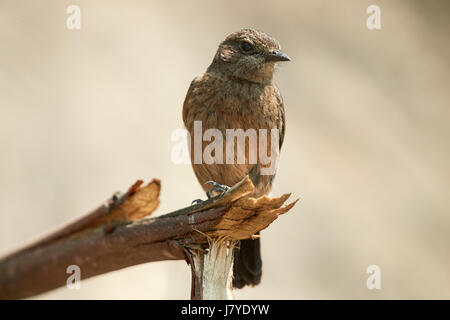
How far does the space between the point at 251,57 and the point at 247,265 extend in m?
1.57

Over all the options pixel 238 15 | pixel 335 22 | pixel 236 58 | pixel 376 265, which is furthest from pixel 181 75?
pixel 376 265

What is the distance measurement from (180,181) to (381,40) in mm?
3085

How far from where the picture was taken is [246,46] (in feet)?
13.1

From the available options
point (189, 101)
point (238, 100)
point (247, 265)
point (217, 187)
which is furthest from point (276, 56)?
point (247, 265)

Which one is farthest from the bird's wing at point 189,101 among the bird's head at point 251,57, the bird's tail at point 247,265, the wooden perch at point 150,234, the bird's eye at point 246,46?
the wooden perch at point 150,234

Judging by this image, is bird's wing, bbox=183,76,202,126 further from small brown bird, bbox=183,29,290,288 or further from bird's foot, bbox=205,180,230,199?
bird's foot, bbox=205,180,230,199

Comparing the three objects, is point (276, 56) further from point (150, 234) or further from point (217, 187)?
point (150, 234)

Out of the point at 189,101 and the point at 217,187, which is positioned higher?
the point at 189,101

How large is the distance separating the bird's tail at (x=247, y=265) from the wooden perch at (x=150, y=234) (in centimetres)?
161

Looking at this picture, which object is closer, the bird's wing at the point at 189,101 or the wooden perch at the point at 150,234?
the wooden perch at the point at 150,234

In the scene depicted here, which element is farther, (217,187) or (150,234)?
(217,187)

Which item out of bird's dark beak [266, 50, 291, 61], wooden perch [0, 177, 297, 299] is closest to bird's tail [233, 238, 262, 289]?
bird's dark beak [266, 50, 291, 61]

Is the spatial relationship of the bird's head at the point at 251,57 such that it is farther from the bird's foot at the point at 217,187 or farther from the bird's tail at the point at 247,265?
the bird's tail at the point at 247,265

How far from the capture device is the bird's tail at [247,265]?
440 cm
